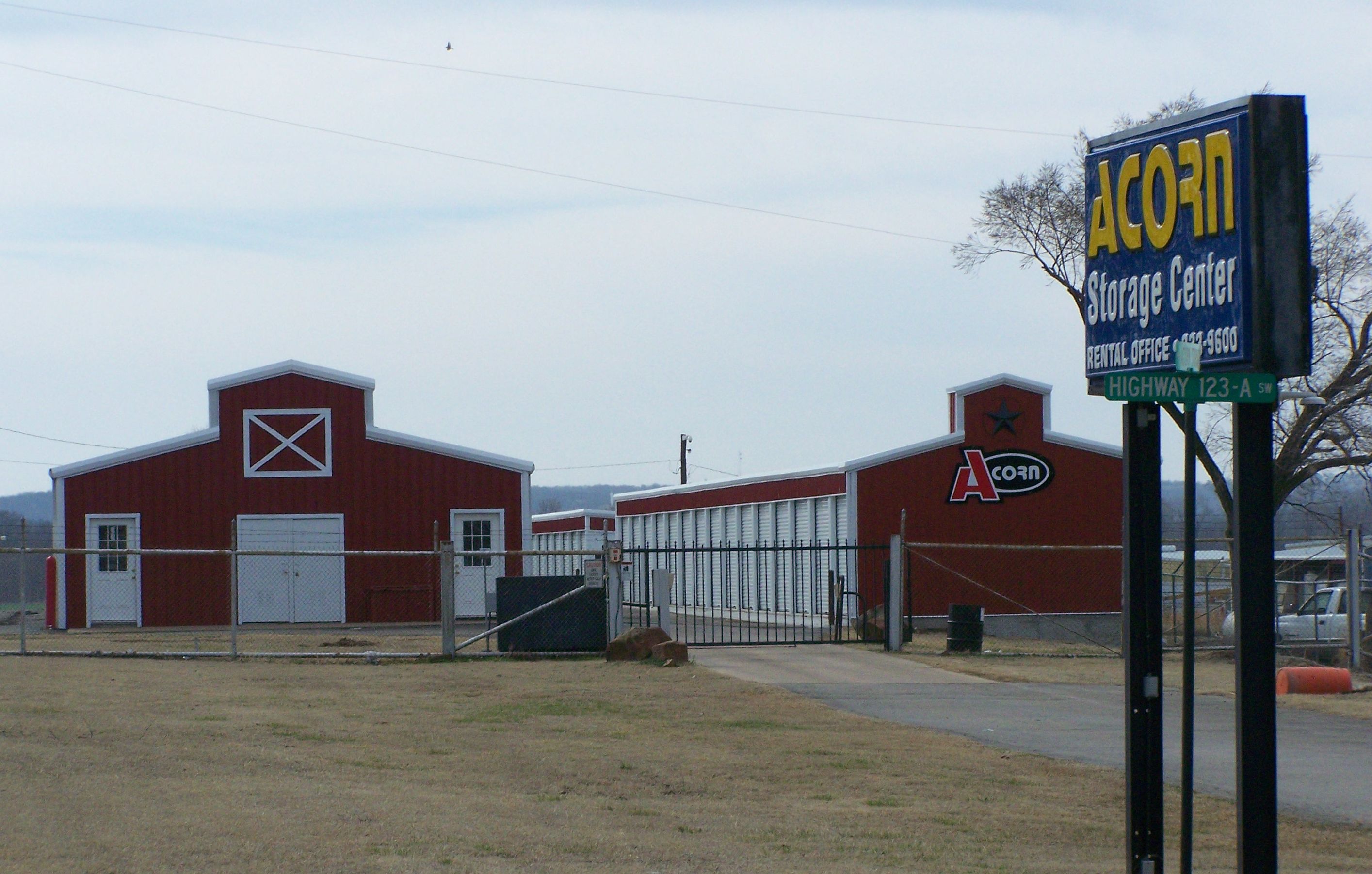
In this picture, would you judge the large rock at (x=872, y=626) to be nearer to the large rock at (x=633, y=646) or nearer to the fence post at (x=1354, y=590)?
the large rock at (x=633, y=646)

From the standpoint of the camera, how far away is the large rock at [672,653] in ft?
63.9

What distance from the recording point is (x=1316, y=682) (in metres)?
17.5

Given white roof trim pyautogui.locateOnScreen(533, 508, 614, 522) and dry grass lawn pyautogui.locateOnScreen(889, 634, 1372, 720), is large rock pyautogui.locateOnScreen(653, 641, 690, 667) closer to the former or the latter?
dry grass lawn pyautogui.locateOnScreen(889, 634, 1372, 720)

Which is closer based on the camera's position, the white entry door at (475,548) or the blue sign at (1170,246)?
the blue sign at (1170,246)

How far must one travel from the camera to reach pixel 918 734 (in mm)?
13188

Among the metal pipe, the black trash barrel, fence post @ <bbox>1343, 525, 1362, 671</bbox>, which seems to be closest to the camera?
the metal pipe

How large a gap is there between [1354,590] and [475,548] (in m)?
18.7

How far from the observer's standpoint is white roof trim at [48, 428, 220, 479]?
101 ft

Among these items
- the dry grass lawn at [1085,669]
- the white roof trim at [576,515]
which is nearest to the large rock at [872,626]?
the dry grass lawn at [1085,669]

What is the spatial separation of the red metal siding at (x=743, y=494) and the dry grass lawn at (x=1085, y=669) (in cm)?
605

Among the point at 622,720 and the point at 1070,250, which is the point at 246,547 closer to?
the point at 622,720

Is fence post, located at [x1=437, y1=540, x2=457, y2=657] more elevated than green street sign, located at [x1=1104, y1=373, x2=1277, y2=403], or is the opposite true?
green street sign, located at [x1=1104, y1=373, x2=1277, y2=403]

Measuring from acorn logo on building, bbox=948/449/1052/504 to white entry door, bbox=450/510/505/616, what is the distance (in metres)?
9.92

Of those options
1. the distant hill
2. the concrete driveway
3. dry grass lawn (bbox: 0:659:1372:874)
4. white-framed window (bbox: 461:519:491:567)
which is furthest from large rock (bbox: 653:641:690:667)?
the distant hill
